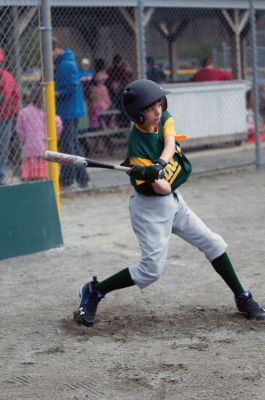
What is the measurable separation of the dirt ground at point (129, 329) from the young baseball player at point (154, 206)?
194mm

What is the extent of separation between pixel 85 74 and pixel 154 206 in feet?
38.3

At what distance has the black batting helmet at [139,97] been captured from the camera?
4930 mm

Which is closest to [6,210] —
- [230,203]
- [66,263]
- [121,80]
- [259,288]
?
[66,263]

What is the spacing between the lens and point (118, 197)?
10805mm

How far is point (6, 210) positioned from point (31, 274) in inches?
28.6

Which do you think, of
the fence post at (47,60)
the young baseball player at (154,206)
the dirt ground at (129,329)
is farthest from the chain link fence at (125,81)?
the young baseball player at (154,206)

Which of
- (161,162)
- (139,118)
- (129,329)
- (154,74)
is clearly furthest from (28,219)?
(154,74)

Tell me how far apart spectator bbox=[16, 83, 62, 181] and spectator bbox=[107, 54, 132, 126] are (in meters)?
6.20

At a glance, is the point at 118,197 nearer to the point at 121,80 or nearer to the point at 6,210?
the point at 6,210

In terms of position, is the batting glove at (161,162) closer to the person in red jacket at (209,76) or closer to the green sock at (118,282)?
the green sock at (118,282)

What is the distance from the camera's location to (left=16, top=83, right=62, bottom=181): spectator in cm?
884

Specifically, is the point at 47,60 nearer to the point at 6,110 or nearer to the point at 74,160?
the point at 6,110

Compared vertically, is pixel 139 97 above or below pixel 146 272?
above

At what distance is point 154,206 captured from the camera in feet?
16.6
